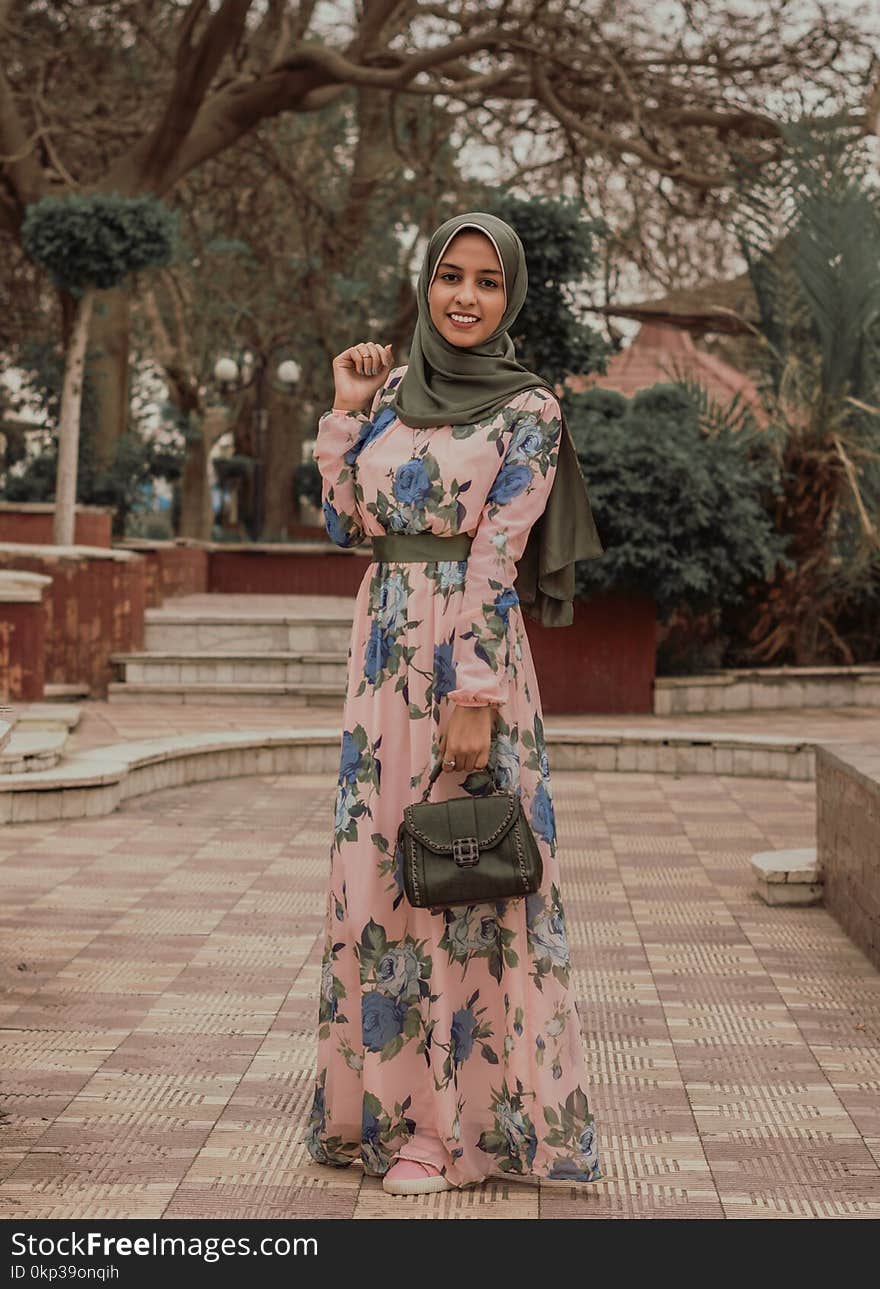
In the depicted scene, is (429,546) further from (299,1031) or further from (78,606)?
(78,606)

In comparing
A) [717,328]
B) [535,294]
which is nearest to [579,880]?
[535,294]

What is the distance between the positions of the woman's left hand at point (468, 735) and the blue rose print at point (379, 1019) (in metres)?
0.47

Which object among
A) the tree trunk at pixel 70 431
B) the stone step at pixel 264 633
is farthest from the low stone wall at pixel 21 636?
the tree trunk at pixel 70 431

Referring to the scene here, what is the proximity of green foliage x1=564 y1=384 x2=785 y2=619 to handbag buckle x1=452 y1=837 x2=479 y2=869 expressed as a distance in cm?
776

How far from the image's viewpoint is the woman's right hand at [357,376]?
3371mm

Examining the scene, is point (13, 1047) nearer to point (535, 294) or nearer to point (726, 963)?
point (726, 963)

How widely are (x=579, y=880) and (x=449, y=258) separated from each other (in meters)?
3.59

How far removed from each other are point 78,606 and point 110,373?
7.72m

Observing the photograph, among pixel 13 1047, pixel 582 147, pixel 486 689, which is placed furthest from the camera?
pixel 582 147

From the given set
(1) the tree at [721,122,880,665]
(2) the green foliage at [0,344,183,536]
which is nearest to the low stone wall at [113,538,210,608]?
(2) the green foliage at [0,344,183,536]

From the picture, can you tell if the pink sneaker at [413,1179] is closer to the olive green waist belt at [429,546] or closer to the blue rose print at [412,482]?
the olive green waist belt at [429,546]

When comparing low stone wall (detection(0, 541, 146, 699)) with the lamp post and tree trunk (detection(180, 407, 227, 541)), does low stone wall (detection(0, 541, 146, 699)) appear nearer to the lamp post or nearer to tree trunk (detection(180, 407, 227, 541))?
the lamp post

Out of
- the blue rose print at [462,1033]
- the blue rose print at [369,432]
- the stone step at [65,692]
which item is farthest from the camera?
the stone step at [65,692]

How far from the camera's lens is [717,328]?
14.6 m
